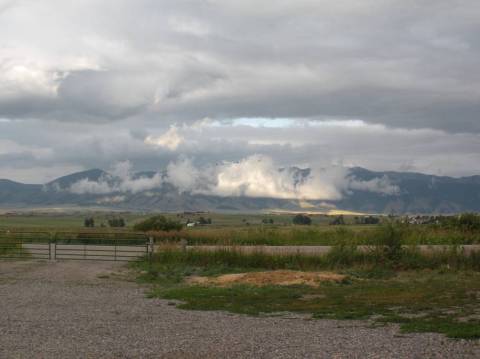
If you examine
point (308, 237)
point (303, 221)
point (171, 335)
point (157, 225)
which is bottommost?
point (303, 221)

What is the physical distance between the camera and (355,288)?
72.6 ft

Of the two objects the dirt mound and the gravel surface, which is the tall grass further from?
the gravel surface

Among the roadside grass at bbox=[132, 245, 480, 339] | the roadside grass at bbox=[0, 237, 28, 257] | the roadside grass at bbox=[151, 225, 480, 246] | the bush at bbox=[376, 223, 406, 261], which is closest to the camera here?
the roadside grass at bbox=[132, 245, 480, 339]

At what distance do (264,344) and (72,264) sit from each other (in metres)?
20.8

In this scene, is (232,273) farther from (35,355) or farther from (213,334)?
(35,355)

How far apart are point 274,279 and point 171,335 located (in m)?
10.9

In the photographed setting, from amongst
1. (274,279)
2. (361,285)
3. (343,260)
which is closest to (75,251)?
(343,260)

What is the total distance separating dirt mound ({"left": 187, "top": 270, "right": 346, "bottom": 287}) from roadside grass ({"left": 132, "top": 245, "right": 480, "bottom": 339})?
580 mm

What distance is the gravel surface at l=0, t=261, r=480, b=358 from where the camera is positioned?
11578 millimetres

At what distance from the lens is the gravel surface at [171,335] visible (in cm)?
1158

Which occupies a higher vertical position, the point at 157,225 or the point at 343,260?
the point at 157,225

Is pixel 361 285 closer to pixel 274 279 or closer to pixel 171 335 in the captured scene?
pixel 274 279

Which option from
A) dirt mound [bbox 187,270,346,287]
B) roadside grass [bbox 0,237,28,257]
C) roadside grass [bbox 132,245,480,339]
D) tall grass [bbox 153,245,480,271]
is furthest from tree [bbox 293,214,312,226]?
dirt mound [bbox 187,270,346,287]

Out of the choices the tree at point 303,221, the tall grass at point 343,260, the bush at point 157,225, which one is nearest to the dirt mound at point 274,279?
the tall grass at point 343,260
